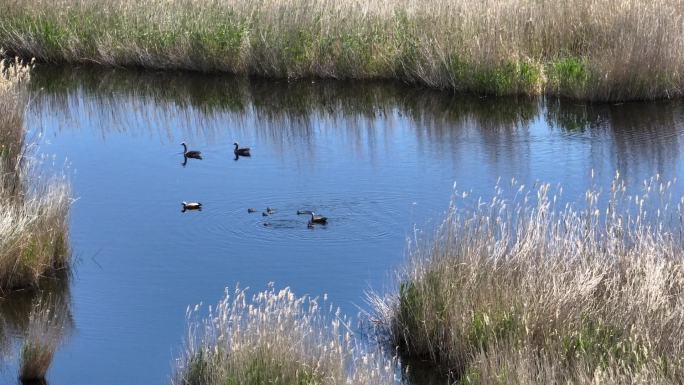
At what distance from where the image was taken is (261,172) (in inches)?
533

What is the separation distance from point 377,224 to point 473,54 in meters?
6.15

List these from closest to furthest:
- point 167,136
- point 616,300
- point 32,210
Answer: point 616,300 < point 32,210 < point 167,136

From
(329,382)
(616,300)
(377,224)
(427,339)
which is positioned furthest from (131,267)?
(616,300)

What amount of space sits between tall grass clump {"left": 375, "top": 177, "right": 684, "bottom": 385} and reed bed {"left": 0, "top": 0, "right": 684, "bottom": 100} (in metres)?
7.89

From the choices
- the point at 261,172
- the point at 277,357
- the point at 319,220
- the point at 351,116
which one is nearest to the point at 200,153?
the point at 261,172

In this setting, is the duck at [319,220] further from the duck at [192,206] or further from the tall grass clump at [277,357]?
the tall grass clump at [277,357]

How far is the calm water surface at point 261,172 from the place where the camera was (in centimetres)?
953

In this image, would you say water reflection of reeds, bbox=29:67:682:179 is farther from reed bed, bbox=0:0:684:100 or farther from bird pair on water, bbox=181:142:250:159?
bird pair on water, bbox=181:142:250:159

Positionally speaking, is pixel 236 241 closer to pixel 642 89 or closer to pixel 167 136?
pixel 167 136

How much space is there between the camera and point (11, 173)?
10867 mm

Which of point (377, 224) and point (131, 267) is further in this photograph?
point (377, 224)

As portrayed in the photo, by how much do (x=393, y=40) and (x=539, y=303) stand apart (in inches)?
419

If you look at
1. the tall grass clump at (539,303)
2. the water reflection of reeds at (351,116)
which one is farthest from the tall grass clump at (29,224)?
the water reflection of reeds at (351,116)

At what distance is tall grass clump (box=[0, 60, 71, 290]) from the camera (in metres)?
9.52
